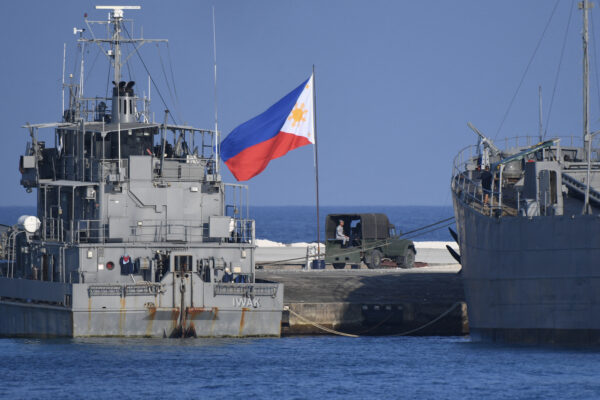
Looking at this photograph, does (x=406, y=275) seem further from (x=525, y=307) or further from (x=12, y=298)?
(x=12, y=298)

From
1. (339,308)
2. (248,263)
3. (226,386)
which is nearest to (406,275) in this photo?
(339,308)

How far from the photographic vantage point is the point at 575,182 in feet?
121

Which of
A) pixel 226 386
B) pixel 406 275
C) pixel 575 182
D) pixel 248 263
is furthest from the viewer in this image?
pixel 406 275

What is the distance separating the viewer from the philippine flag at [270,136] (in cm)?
4572

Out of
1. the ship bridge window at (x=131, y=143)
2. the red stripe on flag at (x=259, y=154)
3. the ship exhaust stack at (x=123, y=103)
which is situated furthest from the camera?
the red stripe on flag at (x=259, y=154)

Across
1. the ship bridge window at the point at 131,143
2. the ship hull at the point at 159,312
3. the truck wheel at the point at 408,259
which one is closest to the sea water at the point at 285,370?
the ship hull at the point at 159,312

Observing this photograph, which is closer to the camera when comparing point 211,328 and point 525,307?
point 525,307

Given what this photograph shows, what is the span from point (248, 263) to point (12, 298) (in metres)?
8.68

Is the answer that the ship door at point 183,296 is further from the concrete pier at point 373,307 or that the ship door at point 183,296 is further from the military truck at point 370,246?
the military truck at point 370,246

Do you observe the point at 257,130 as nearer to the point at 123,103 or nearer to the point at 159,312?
the point at 123,103

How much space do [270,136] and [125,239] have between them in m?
9.50

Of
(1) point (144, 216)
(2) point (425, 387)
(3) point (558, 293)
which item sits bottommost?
(2) point (425, 387)

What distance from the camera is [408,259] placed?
56500 millimetres

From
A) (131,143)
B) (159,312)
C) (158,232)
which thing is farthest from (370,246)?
(159,312)
